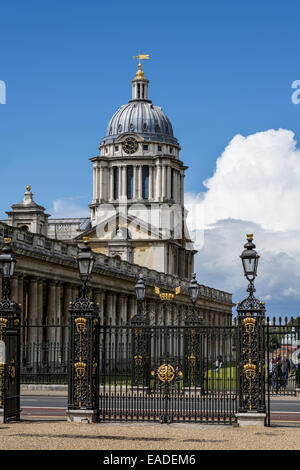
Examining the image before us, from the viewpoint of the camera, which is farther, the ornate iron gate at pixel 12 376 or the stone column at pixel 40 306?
the stone column at pixel 40 306

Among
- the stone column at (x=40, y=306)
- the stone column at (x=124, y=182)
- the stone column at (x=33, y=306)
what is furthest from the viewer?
the stone column at (x=124, y=182)

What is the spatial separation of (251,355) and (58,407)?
8780 millimetres

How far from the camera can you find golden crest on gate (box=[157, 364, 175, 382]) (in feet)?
82.5

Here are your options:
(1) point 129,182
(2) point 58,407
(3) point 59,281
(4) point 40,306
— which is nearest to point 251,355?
(2) point 58,407

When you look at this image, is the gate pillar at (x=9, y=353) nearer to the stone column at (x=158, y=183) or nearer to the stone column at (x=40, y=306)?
the stone column at (x=40, y=306)

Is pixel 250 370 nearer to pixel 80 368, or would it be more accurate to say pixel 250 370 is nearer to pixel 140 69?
pixel 80 368

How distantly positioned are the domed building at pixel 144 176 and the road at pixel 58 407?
8211 centimetres

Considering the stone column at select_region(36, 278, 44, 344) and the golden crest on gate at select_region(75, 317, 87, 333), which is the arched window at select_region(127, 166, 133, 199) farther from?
the golden crest on gate at select_region(75, 317, 87, 333)

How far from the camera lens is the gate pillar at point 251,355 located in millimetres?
23844

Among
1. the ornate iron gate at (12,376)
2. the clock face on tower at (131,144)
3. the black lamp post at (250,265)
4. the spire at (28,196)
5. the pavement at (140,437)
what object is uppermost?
the clock face on tower at (131,144)

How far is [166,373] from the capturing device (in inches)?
992

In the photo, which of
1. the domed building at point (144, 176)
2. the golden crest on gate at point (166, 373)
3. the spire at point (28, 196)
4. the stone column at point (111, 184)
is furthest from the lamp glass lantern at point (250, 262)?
the stone column at point (111, 184)

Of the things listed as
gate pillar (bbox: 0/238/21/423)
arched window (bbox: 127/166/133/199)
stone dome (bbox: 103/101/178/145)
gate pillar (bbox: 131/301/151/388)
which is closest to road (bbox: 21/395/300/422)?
gate pillar (bbox: 0/238/21/423)

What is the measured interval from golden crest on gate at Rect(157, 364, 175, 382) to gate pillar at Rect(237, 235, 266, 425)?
196 cm
